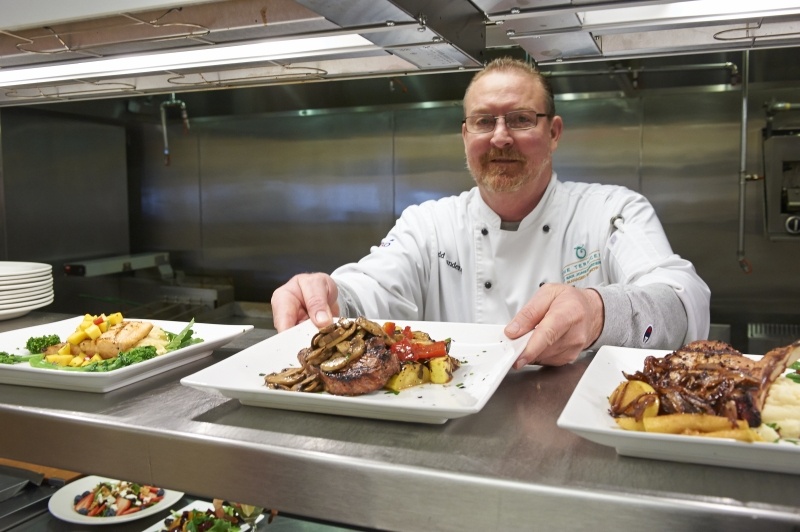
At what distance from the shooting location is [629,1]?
4.36 ft

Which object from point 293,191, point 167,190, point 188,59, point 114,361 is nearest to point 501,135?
point 188,59

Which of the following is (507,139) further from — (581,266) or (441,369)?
(441,369)

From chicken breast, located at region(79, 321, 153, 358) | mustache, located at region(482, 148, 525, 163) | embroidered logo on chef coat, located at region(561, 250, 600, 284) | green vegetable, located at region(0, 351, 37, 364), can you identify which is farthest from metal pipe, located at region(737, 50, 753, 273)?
green vegetable, located at region(0, 351, 37, 364)

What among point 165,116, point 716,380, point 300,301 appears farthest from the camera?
point 165,116

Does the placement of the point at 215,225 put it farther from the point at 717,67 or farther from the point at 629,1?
the point at 629,1

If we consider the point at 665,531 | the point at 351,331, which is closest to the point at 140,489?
the point at 351,331

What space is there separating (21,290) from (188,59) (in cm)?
100

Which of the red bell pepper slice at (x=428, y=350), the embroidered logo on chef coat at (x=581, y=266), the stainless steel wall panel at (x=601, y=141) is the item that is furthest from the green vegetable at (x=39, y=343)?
the stainless steel wall panel at (x=601, y=141)

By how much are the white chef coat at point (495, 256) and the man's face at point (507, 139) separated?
0.57ft

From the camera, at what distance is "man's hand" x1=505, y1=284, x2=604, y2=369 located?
49.8 inches

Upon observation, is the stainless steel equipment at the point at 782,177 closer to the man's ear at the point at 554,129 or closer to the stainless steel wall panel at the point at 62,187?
the man's ear at the point at 554,129

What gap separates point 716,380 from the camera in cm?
Answer: 98

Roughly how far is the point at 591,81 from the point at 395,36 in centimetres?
308

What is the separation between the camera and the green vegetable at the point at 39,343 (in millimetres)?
1581
